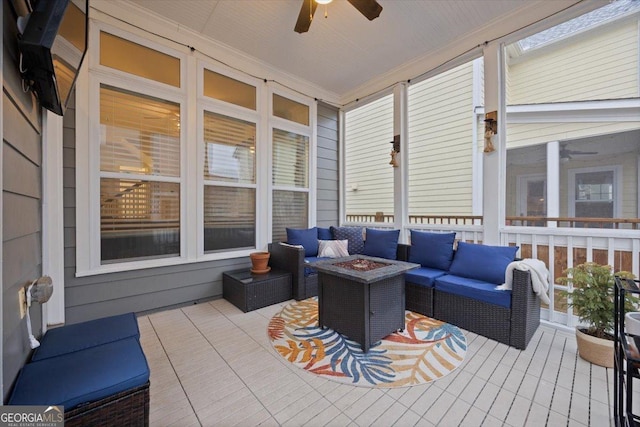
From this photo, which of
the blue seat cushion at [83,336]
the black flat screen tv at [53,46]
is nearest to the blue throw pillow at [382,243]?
the blue seat cushion at [83,336]

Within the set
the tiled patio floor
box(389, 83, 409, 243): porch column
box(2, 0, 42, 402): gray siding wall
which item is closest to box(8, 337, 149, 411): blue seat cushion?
box(2, 0, 42, 402): gray siding wall

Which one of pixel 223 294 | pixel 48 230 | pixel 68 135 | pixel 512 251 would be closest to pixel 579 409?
pixel 512 251

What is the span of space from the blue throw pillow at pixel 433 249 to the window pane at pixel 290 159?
7.06 ft

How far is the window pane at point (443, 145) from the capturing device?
482 centimetres

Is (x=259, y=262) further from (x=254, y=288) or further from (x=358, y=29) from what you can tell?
(x=358, y=29)

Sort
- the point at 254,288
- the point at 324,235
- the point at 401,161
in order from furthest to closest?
1. the point at 324,235
2. the point at 401,161
3. the point at 254,288

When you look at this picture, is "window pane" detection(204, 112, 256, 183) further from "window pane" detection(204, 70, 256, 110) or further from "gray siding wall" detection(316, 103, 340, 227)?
"gray siding wall" detection(316, 103, 340, 227)

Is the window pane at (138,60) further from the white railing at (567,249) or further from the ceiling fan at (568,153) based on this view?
the ceiling fan at (568,153)

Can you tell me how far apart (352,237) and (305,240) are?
0.77m

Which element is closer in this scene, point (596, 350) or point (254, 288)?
point (596, 350)

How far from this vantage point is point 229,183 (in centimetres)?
373

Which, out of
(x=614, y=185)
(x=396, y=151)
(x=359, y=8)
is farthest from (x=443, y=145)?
(x=359, y=8)

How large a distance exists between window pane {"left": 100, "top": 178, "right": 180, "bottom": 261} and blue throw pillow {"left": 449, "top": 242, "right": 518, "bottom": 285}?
11.2 feet

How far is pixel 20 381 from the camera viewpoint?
1186mm
